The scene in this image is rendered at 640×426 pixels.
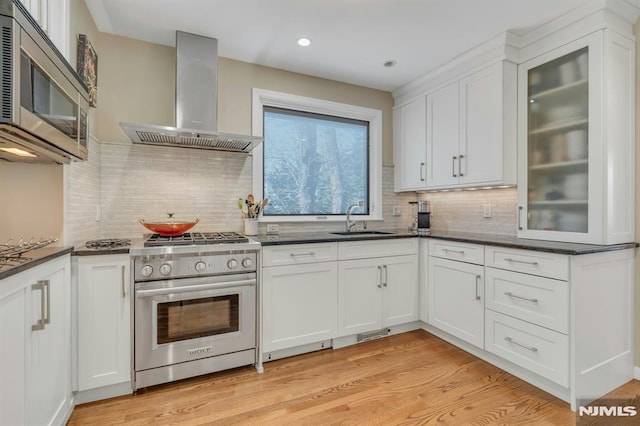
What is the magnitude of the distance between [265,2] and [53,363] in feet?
7.91

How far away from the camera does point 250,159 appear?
3006 mm

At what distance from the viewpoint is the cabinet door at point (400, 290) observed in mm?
2934

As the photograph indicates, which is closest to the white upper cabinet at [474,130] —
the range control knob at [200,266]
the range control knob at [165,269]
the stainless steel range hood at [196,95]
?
the stainless steel range hood at [196,95]

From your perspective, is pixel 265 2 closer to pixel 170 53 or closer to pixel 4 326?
pixel 170 53

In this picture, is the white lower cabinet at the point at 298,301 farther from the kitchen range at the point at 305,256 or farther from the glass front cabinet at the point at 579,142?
the glass front cabinet at the point at 579,142

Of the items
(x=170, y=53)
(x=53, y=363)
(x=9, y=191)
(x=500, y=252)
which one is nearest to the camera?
(x=53, y=363)

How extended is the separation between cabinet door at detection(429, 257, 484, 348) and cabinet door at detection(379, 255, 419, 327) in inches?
6.2

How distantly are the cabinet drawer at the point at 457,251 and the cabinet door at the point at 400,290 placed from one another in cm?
23

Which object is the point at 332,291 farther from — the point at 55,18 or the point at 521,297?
the point at 55,18

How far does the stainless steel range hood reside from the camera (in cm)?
251

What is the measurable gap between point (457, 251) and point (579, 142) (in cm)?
115

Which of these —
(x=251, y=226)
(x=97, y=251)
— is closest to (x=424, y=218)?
(x=251, y=226)

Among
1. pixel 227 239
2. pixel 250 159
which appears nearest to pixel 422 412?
pixel 227 239

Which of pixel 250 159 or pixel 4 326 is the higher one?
pixel 250 159
